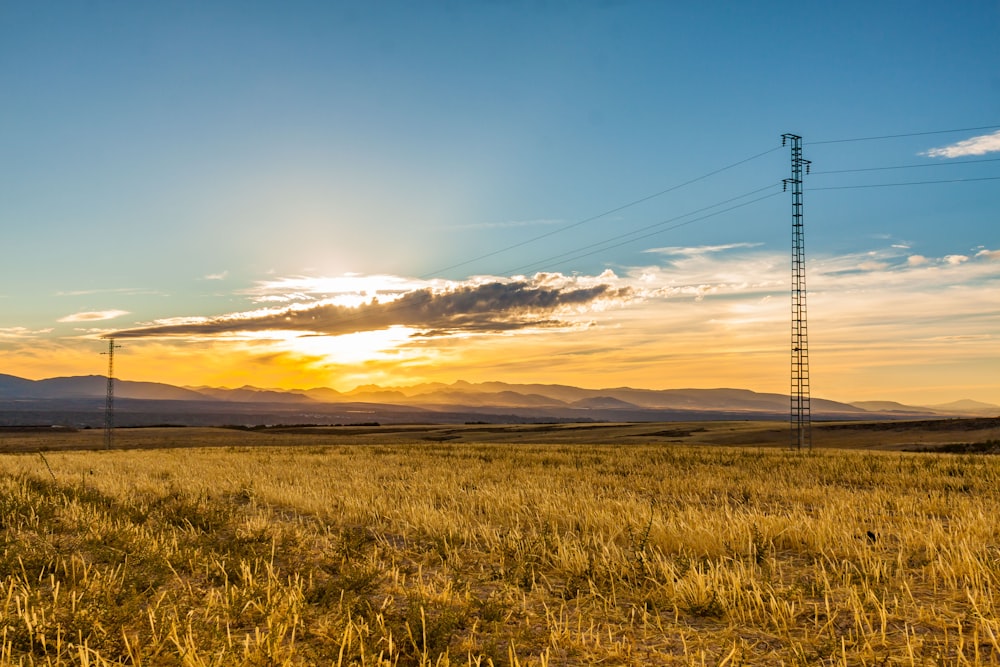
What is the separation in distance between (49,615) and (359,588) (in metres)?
3.01

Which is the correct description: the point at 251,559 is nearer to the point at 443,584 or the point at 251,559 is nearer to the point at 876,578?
the point at 443,584

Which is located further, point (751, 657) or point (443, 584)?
point (443, 584)

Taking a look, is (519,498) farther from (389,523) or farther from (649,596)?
(649,596)

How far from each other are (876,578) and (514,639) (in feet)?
14.1

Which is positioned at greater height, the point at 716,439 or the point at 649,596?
the point at 649,596

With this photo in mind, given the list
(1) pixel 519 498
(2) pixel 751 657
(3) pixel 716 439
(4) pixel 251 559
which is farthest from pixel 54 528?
(3) pixel 716 439

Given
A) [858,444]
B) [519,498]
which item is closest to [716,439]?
[858,444]

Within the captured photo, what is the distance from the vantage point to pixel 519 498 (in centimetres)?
1484

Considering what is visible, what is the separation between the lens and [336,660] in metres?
5.83

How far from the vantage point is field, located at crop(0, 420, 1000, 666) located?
19.7 ft

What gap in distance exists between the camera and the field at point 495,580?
236 inches

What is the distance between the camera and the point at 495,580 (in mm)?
8508

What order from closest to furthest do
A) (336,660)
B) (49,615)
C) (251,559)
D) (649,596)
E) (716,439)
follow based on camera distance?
(336,660)
(49,615)
(649,596)
(251,559)
(716,439)

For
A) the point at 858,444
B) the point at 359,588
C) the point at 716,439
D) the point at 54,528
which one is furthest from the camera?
the point at 716,439
